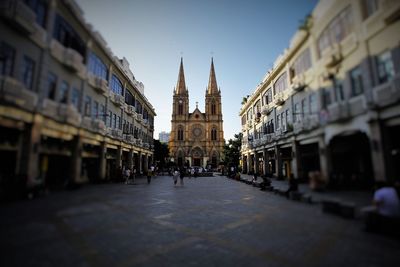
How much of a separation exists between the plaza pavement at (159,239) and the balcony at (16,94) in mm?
1175

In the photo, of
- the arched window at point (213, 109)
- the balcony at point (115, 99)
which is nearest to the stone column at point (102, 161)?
the balcony at point (115, 99)

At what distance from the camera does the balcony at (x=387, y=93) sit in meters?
2.68

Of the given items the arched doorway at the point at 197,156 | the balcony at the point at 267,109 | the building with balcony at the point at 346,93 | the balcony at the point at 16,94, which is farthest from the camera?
the arched doorway at the point at 197,156

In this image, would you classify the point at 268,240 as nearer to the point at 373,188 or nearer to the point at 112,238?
the point at 373,188

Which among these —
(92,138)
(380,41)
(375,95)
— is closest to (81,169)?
(92,138)

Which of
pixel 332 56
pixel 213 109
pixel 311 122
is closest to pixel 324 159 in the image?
pixel 311 122

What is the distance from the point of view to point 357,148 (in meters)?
3.10

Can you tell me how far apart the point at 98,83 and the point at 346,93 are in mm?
4242

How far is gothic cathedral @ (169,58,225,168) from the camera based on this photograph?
86.1m

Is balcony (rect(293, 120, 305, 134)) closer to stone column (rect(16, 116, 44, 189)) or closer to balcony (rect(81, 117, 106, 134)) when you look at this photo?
balcony (rect(81, 117, 106, 134))

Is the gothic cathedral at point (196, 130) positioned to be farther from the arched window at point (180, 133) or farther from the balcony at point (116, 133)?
the balcony at point (116, 133)

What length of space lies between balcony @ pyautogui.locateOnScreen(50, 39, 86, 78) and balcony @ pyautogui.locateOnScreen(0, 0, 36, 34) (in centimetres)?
31

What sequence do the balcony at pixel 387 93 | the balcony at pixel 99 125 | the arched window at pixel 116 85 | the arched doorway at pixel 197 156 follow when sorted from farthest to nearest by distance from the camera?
the arched doorway at pixel 197 156 < the arched window at pixel 116 85 < the balcony at pixel 99 125 < the balcony at pixel 387 93

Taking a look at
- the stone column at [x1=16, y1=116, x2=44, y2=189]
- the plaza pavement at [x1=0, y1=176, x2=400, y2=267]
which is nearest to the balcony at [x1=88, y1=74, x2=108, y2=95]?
the stone column at [x1=16, y1=116, x2=44, y2=189]
